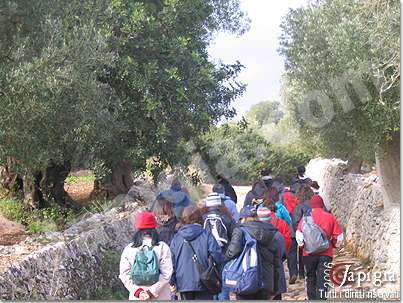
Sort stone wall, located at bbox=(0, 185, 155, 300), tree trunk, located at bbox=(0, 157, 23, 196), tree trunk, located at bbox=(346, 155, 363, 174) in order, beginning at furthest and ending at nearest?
tree trunk, located at bbox=(346, 155, 363, 174) < tree trunk, located at bbox=(0, 157, 23, 196) < stone wall, located at bbox=(0, 185, 155, 300)

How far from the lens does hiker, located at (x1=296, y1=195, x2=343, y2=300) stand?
8.27m

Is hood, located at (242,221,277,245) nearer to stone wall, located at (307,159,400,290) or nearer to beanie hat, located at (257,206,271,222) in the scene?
beanie hat, located at (257,206,271,222)

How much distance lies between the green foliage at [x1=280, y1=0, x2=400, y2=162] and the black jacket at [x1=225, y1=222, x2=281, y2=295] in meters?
6.11

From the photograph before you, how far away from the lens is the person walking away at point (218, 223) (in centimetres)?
748

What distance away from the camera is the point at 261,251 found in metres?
6.70

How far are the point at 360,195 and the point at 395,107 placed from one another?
7.20 ft

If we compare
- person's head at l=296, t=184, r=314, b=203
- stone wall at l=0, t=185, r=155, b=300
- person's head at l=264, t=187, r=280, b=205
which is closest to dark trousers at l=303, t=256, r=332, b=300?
person's head at l=264, t=187, r=280, b=205

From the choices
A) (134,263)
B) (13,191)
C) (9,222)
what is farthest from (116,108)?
(134,263)

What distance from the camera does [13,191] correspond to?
58.0ft

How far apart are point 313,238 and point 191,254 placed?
2.20m

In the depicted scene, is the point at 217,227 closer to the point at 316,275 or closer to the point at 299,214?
the point at 316,275

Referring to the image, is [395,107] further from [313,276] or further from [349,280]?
[313,276]

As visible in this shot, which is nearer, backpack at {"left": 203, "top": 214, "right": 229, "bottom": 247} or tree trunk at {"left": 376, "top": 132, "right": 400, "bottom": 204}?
backpack at {"left": 203, "top": 214, "right": 229, "bottom": 247}

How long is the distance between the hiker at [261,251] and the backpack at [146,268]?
0.79 meters
